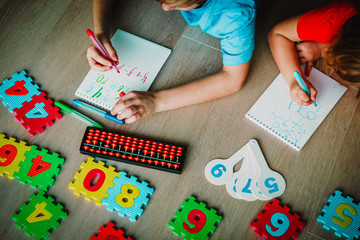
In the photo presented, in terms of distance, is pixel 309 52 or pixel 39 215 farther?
pixel 309 52

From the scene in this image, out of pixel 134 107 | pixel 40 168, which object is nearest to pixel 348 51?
pixel 134 107

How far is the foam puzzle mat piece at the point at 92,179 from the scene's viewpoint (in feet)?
2.02

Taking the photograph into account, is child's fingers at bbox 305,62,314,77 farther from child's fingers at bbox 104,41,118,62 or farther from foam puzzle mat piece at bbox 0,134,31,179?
foam puzzle mat piece at bbox 0,134,31,179

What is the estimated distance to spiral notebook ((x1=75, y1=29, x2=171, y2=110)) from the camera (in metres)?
0.70

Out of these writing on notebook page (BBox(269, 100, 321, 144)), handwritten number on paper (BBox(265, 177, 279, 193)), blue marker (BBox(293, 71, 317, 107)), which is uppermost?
blue marker (BBox(293, 71, 317, 107))

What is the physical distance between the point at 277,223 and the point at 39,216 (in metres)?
0.51

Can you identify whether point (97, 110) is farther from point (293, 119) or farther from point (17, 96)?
point (293, 119)

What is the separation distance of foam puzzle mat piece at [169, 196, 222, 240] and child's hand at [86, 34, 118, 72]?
374mm

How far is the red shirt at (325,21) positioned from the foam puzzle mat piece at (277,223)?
0.41 meters

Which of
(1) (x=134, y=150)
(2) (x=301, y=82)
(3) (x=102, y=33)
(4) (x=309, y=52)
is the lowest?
(1) (x=134, y=150)

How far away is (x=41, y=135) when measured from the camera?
669 millimetres

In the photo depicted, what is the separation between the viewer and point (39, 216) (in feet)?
1.97

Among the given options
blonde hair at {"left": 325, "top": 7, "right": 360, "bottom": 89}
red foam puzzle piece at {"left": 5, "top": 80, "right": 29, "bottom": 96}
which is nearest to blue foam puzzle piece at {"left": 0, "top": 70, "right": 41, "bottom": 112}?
red foam puzzle piece at {"left": 5, "top": 80, "right": 29, "bottom": 96}

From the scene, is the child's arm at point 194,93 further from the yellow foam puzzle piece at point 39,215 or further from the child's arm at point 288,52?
the yellow foam puzzle piece at point 39,215
